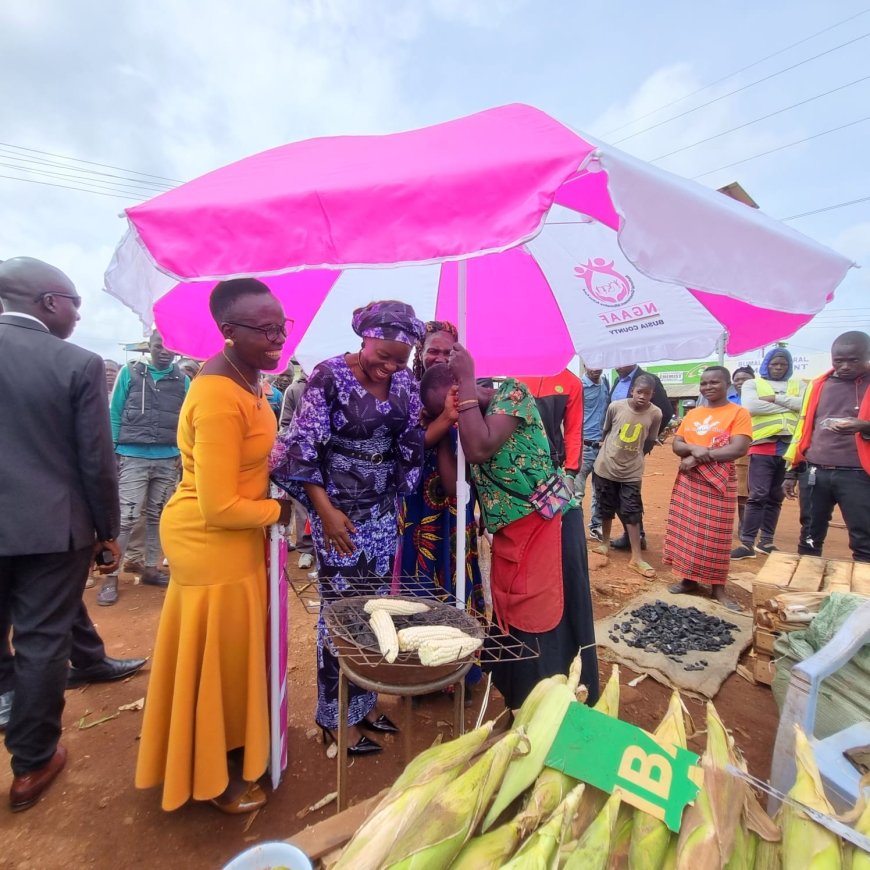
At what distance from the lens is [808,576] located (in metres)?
3.40

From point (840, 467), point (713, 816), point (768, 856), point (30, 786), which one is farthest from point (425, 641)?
point (840, 467)

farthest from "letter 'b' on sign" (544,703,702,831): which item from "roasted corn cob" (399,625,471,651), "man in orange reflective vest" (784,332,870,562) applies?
"man in orange reflective vest" (784,332,870,562)

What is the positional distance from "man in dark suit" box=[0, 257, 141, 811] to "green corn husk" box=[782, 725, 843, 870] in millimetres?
2758

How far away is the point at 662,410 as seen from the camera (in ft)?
20.3

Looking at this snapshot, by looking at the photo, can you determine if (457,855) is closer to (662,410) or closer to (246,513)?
(246,513)

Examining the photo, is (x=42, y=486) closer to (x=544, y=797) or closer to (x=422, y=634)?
→ (x=422, y=634)

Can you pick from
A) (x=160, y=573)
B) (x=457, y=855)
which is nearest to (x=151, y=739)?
(x=457, y=855)

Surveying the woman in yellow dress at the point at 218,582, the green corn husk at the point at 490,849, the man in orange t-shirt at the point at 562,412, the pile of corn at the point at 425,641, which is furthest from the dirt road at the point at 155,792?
the man in orange t-shirt at the point at 562,412

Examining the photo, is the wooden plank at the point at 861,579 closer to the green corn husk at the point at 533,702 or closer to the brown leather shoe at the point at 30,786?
the green corn husk at the point at 533,702

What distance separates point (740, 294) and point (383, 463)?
1620 mm

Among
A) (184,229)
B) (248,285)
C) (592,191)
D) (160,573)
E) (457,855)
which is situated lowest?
(160,573)

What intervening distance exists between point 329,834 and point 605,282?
2.78m

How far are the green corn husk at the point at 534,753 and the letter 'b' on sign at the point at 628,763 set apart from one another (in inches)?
1.0

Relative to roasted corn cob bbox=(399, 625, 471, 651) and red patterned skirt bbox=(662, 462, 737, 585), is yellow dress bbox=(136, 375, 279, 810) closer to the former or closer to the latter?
roasted corn cob bbox=(399, 625, 471, 651)
